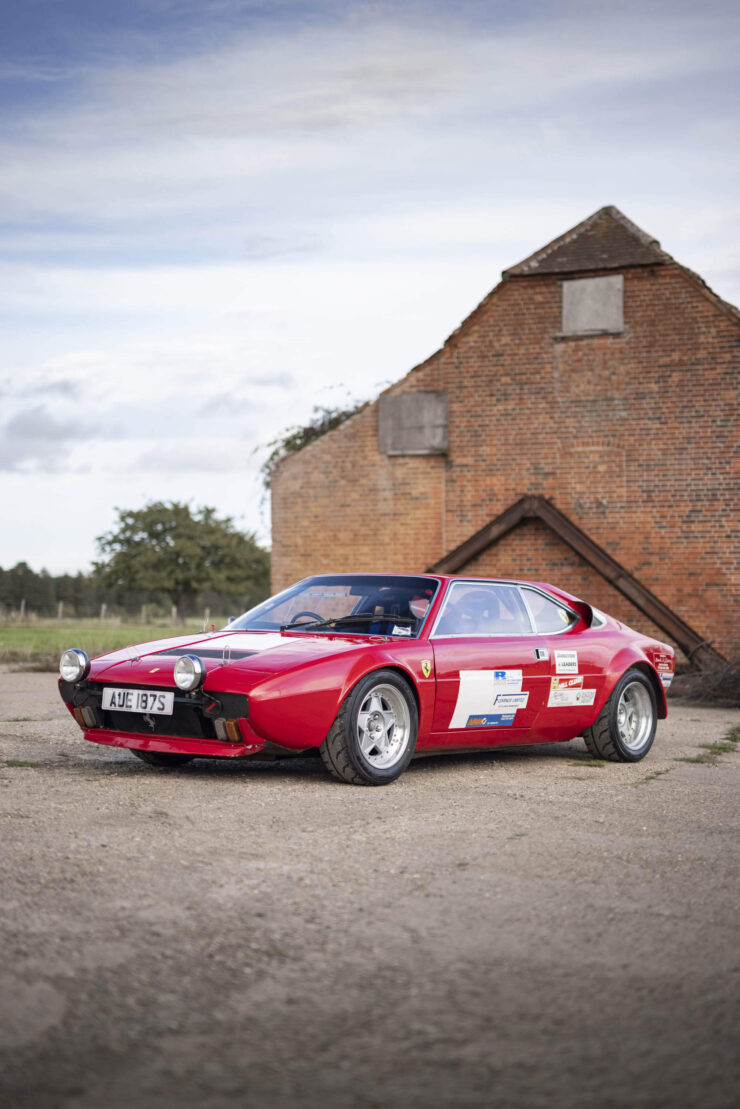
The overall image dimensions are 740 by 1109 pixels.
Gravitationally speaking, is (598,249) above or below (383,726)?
above

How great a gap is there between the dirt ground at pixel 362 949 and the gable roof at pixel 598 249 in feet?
42.6

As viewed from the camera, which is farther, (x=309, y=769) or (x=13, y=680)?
(x=13, y=680)

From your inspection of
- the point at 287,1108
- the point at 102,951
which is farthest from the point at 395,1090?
the point at 102,951

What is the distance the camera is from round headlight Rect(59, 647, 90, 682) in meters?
7.65

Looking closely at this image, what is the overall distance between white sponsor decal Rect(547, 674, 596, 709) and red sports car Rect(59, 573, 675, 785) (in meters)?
0.01

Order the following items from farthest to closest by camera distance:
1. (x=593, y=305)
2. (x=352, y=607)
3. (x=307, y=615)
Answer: (x=593, y=305) → (x=307, y=615) → (x=352, y=607)

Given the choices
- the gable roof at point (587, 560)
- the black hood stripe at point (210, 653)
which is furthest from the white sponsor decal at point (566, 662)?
the gable roof at point (587, 560)

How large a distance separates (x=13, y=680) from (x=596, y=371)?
31.0ft

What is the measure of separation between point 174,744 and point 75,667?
36.8 inches

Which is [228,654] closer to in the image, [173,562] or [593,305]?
[593,305]

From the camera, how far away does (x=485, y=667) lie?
318 inches

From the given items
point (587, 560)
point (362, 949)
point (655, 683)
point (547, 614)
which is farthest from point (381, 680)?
point (587, 560)

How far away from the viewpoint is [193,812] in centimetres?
607

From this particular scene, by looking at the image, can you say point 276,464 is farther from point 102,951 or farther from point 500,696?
point 102,951
